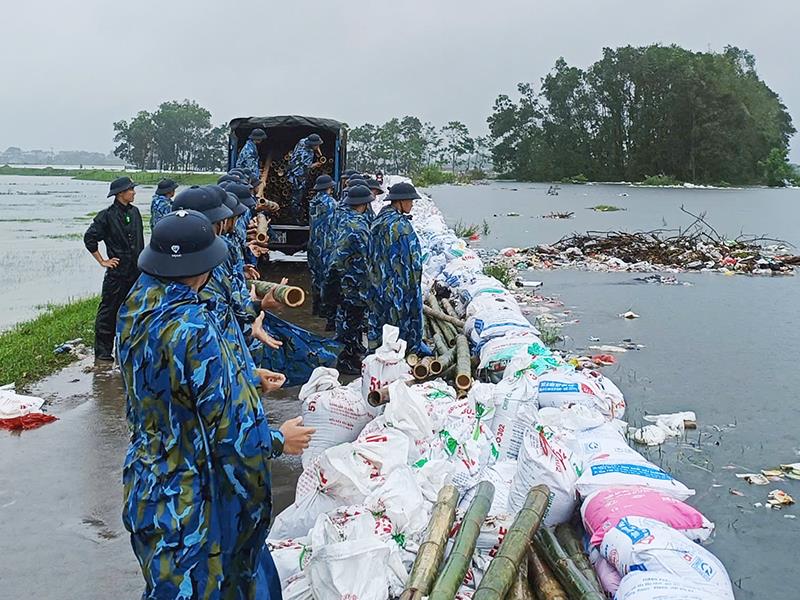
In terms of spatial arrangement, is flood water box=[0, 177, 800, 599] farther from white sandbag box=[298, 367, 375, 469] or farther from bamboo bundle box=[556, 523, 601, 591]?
bamboo bundle box=[556, 523, 601, 591]

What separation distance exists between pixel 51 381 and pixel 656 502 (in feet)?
17.4

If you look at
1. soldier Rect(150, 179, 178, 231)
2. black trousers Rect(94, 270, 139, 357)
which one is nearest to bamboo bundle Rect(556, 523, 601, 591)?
black trousers Rect(94, 270, 139, 357)

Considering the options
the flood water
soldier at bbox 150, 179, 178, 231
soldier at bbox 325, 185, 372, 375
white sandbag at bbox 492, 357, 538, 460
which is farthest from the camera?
soldier at bbox 150, 179, 178, 231

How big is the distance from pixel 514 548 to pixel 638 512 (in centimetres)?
59

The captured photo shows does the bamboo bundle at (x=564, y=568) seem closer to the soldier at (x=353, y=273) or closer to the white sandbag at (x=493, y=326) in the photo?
the white sandbag at (x=493, y=326)

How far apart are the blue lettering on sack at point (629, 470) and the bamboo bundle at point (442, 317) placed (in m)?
4.31

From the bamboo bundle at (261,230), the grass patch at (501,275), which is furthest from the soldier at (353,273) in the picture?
the grass patch at (501,275)

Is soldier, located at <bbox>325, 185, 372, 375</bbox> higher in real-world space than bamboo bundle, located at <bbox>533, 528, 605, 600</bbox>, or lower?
higher

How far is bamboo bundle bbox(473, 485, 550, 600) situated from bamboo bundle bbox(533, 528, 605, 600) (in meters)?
0.10

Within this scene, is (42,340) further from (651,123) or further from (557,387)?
(651,123)

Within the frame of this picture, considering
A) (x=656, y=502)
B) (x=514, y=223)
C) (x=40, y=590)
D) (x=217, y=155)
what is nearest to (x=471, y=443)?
(x=656, y=502)

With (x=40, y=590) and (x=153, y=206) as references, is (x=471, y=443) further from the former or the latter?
(x=153, y=206)

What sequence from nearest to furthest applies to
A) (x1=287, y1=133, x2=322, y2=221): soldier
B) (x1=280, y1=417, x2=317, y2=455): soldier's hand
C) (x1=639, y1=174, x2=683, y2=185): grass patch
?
(x1=280, y1=417, x2=317, y2=455): soldier's hand < (x1=287, y1=133, x2=322, y2=221): soldier < (x1=639, y1=174, x2=683, y2=185): grass patch

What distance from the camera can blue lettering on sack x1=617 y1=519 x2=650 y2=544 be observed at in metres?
3.35
